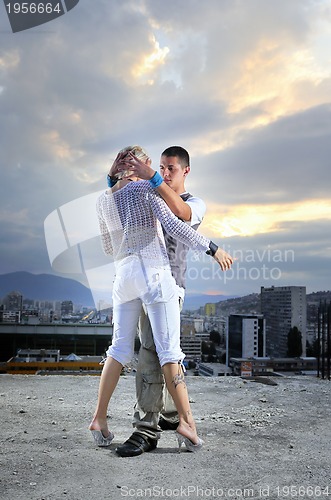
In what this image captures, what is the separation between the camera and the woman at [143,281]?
7.86 feet

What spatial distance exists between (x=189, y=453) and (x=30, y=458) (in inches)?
30.1

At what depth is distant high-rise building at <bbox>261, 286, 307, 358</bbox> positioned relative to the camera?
13812 millimetres

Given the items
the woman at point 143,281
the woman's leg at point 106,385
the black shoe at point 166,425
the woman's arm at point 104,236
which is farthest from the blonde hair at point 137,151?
the black shoe at point 166,425

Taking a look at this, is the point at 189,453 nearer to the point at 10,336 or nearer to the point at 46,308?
the point at 46,308

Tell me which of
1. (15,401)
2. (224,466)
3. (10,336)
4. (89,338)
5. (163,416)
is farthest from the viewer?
(10,336)

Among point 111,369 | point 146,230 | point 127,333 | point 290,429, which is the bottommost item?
point 290,429

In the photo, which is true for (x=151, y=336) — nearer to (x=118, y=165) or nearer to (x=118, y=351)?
(x=118, y=351)

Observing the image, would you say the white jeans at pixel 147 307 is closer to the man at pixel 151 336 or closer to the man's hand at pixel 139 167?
the man at pixel 151 336

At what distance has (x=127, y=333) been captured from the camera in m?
2.52

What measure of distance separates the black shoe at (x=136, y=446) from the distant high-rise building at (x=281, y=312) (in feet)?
38.0

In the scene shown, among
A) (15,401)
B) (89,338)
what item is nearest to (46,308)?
(89,338)

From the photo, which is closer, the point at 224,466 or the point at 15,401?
the point at 224,466

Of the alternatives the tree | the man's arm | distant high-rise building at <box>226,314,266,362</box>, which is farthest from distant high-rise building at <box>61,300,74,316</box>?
the tree

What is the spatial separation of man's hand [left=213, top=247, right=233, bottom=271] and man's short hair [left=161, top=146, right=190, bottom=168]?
0.54 m
